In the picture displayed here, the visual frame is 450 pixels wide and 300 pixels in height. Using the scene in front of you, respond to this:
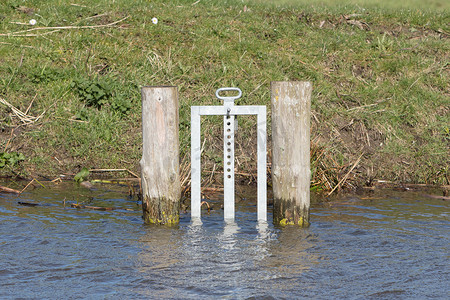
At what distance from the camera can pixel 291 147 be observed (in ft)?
21.2

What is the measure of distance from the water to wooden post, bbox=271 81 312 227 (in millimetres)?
290

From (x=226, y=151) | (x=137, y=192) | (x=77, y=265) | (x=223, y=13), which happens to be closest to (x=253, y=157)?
(x=137, y=192)

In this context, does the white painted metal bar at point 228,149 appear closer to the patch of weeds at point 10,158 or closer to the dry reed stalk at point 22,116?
the patch of weeds at point 10,158

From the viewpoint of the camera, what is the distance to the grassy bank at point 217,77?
923 centimetres

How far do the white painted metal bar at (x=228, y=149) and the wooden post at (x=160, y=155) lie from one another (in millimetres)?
235

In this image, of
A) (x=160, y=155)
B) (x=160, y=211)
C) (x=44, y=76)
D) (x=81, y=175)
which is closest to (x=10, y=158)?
(x=81, y=175)

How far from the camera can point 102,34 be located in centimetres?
1145

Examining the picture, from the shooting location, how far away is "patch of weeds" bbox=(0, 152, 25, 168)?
29.2 feet

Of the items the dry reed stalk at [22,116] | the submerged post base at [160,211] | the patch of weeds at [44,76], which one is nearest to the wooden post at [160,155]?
the submerged post base at [160,211]

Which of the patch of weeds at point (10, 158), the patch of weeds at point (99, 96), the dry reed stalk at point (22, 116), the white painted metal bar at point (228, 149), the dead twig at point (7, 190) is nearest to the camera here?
the white painted metal bar at point (228, 149)

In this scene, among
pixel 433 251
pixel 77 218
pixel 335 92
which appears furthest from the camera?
pixel 335 92

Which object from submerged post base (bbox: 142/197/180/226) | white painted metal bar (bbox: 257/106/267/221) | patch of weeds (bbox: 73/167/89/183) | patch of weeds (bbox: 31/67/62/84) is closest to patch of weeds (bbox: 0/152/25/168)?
patch of weeds (bbox: 73/167/89/183)

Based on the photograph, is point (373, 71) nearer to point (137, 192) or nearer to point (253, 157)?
point (253, 157)

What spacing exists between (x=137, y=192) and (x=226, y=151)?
212 centimetres
